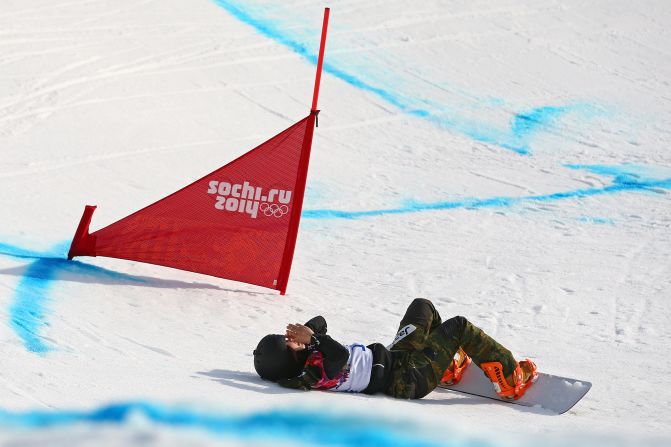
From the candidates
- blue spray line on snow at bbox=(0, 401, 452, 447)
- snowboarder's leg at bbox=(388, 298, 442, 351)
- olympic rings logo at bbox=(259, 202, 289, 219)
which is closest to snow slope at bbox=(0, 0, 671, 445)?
blue spray line on snow at bbox=(0, 401, 452, 447)

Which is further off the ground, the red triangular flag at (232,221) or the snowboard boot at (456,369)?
the red triangular flag at (232,221)

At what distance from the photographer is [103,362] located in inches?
141

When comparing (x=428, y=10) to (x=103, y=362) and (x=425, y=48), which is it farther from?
(x=103, y=362)

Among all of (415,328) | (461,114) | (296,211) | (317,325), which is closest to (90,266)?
(296,211)

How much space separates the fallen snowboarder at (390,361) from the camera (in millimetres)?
3404

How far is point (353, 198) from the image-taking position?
274 inches

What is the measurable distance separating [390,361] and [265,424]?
9.27ft

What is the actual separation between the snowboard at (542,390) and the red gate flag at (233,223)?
1511mm

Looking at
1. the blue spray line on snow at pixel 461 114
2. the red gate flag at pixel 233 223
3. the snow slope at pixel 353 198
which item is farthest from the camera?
the blue spray line on snow at pixel 461 114

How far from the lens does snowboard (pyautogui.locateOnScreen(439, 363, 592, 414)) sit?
3555 millimetres

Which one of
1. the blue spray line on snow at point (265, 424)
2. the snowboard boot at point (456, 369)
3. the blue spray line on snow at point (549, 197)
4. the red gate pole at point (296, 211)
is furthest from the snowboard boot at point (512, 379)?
the blue spray line on snow at point (549, 197)

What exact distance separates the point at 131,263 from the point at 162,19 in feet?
19.8

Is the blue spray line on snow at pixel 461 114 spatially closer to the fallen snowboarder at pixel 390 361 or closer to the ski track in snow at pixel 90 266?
the ski track in snow at pixel 90 266

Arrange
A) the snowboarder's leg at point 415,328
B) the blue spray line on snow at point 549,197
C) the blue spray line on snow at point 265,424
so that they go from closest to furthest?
1. the blue spray line on snow at point 265,424
2. the snowboarder's leg at point 415,328
3. the blue spray line on snow at point 549,197
